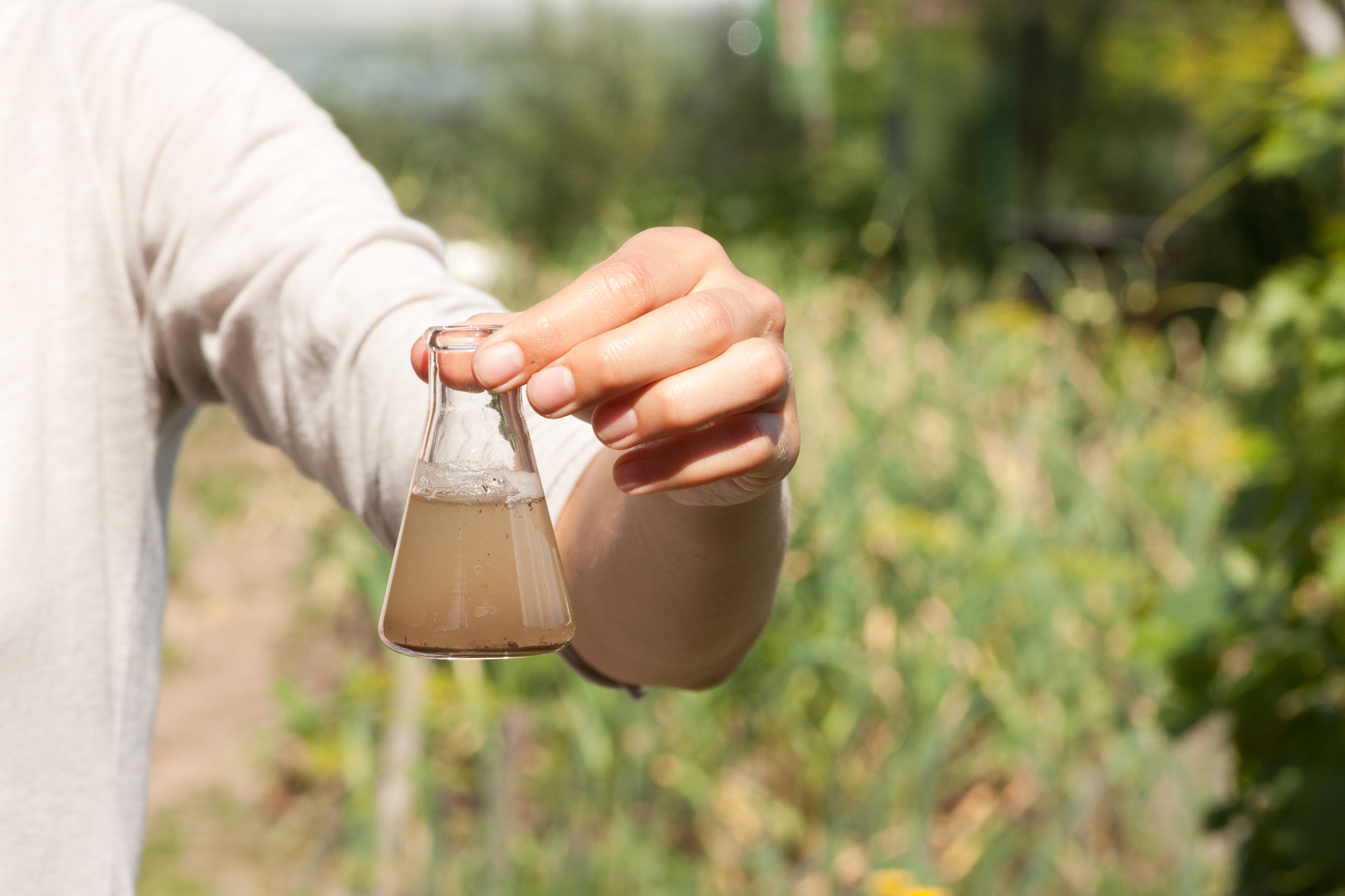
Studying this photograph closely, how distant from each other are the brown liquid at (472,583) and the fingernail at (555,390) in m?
0.10

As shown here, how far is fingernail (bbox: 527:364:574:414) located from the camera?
63cm

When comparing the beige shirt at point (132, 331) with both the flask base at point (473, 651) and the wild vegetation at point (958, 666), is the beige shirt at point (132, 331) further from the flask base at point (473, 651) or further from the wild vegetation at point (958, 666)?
the wild vegetation at point (958, 666)

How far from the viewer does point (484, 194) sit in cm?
555

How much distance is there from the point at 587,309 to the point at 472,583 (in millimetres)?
175

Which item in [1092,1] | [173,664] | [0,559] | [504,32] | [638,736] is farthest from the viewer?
[1092,1]

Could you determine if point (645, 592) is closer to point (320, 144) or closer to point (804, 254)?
point (320, 144)

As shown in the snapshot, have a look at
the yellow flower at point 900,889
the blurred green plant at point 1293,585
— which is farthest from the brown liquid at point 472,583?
the blurred green plant at point 1293,585

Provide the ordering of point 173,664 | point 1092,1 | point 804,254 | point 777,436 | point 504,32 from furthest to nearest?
1. point 1092,1
2. point 504,32
3. point 804,254
4. point 173,664
5. point 777,436

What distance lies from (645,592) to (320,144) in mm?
454

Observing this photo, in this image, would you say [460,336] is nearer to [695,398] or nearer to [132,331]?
[695,398]

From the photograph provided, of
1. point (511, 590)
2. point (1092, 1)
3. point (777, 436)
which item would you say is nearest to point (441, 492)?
point (511, 590)

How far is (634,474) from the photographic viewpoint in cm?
70

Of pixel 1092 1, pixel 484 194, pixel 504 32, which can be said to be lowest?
pixel 484 194

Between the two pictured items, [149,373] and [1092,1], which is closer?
[149,373]
